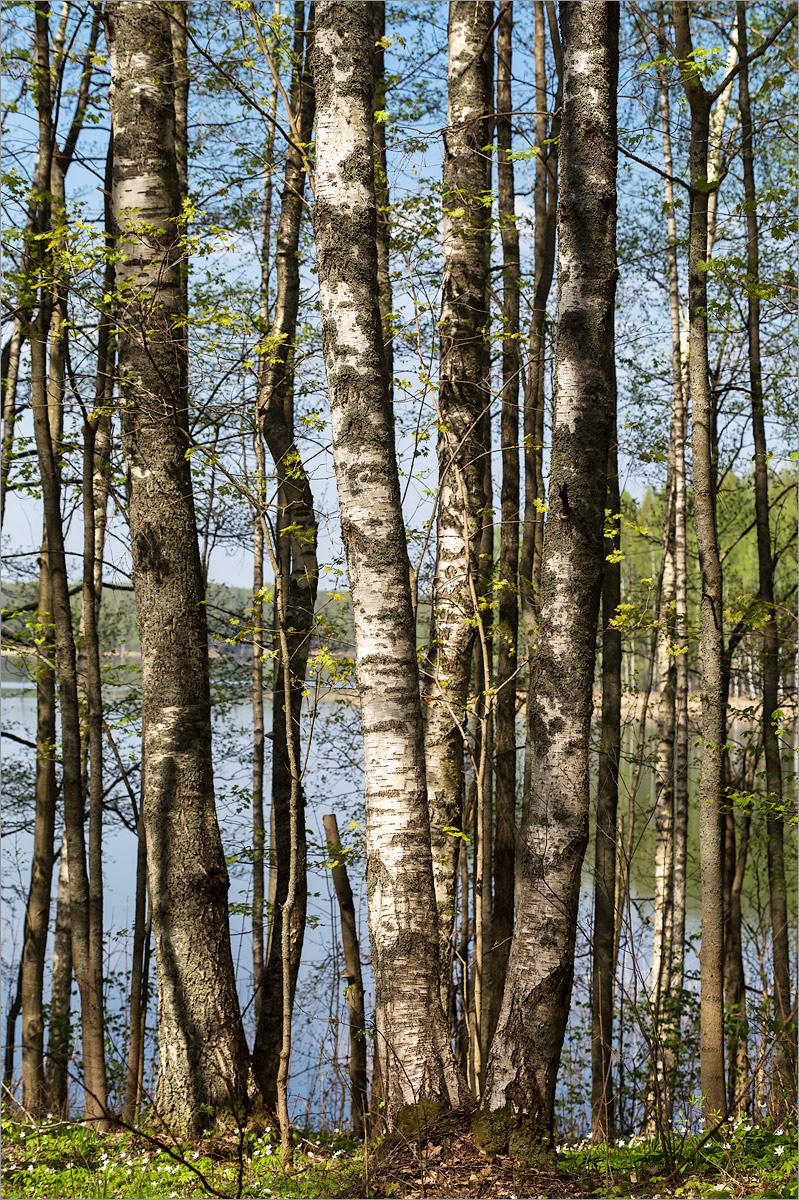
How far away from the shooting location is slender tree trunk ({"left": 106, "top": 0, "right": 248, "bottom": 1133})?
14.3 feet

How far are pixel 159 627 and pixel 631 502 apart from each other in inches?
404

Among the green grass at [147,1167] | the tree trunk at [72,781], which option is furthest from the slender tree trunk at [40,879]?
the green grass at [147,1167]

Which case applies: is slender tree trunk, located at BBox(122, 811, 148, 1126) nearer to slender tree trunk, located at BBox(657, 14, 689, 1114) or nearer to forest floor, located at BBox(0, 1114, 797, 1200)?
forest floor, located at BBox(0, 1114, 797, 1200)

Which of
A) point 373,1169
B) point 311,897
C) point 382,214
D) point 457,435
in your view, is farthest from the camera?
point 311,897

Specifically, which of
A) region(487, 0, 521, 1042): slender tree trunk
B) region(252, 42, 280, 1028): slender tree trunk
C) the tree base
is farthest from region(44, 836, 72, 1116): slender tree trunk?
the tree base

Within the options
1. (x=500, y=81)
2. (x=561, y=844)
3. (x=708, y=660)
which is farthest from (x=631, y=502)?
(x=561, y=844)

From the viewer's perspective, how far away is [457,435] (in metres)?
5.02

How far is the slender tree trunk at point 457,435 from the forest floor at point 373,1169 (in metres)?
1.22

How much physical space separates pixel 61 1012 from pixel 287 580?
4979 mm

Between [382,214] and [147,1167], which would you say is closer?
[147,1167]

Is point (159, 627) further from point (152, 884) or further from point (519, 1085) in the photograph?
point (519, 1085)

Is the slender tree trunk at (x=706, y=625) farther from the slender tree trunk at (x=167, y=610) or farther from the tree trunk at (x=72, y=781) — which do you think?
the tree trunk at (x=72, y=781)

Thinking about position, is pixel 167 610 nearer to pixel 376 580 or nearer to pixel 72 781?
pixel 72 781

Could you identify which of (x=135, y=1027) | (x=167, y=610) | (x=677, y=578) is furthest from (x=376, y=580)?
(x=677, y=578)
